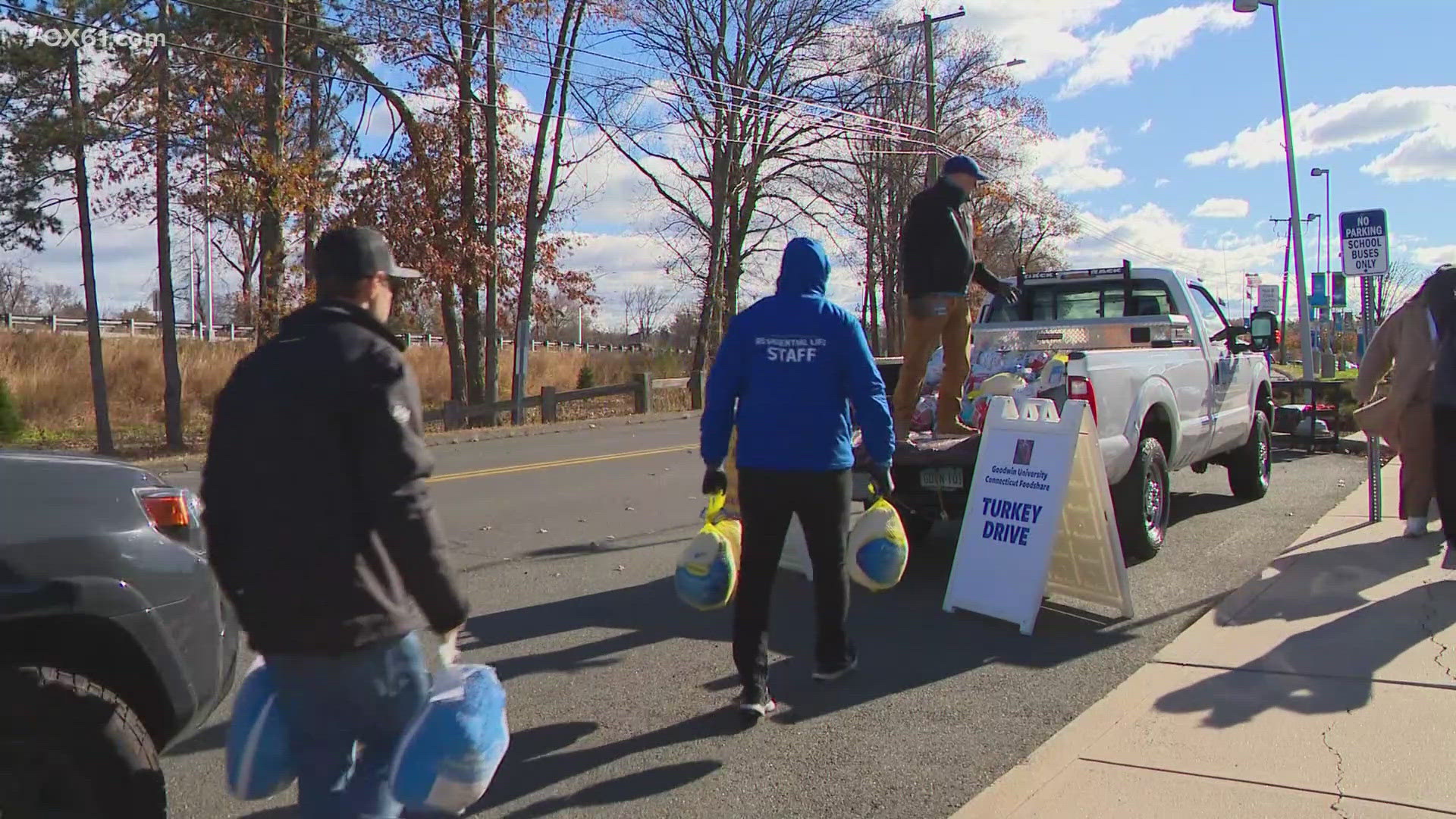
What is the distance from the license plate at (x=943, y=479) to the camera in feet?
22.4

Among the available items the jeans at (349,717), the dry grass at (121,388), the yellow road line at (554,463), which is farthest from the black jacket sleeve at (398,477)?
the dry grass at (121,388)

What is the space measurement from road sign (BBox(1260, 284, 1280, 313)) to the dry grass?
16.9 m

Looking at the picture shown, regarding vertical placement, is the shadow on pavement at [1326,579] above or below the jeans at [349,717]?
below

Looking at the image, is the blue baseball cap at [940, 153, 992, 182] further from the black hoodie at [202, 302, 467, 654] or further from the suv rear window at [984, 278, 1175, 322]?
the black hoodie at [202, 302, 467, 654]

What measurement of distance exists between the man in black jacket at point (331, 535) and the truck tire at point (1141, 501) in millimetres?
5576

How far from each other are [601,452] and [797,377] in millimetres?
11192

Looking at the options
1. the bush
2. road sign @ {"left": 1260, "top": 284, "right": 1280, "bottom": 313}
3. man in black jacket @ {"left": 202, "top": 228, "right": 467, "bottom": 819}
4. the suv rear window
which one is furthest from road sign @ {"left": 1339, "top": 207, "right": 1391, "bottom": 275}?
the bush

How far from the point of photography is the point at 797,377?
4.52 m

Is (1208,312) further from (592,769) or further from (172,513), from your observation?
(172,513)

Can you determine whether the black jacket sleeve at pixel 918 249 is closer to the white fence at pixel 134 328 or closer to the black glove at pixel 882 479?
the black glove at pixel 882 479

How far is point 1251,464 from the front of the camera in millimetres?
10195

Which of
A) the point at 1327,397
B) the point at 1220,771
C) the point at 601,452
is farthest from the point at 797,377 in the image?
the point at 1327,397

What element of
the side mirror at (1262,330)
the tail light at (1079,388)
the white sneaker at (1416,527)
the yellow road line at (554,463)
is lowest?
the white sneaker at (1416,527)

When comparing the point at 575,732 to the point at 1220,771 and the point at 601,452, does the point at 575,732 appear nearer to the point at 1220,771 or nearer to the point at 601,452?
the point at 1220,771
